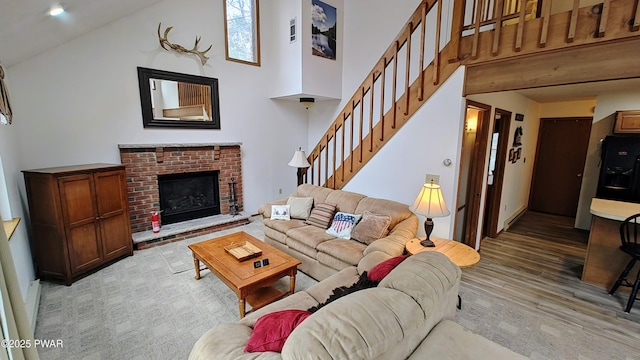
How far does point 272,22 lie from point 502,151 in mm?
4575

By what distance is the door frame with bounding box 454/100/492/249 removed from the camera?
12.0 feet

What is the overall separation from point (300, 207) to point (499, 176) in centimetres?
319

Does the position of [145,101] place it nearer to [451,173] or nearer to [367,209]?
[367,209]

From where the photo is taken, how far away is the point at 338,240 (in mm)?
3160

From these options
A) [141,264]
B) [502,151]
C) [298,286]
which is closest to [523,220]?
[502,151]

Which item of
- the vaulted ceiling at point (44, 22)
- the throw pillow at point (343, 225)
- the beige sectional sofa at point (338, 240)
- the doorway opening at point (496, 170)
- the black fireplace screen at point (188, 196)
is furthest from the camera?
the black fireplace screen at point (188, 196)

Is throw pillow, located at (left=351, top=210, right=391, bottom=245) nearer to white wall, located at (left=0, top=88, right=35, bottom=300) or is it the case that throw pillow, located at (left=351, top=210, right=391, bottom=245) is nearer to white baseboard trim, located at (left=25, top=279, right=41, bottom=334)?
white baseboard trim, located at (left=25, top=279, right=41, bottom=334)

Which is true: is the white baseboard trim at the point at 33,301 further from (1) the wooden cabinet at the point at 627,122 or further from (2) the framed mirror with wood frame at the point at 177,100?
(1) the wooden cabinet at the point at 627,122

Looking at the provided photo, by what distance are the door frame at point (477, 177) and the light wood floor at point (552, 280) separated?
429 mm

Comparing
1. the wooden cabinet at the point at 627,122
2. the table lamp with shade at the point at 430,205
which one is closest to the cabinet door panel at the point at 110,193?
the table lamp with shade at the point at 430,205

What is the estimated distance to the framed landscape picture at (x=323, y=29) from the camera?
463 centimetres

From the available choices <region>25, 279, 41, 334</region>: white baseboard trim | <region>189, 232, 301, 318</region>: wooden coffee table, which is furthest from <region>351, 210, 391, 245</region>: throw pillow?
<region>25, 279, 41, 334</region>: white baseboard trim

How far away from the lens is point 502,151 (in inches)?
167

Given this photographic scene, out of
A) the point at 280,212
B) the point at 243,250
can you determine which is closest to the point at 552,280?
the point at 280,212
